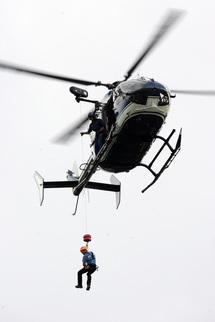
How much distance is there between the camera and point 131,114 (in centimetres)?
1852

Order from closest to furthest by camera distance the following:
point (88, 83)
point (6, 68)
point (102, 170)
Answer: point (6, 68) → point (88, 83) → point (102, 170)

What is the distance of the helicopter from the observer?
60.1 ft

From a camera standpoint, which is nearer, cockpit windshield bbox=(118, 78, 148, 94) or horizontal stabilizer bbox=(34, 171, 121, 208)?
cockpit windshield bbox=(118, 78, 148, 94)

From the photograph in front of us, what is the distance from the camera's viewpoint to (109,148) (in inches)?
777

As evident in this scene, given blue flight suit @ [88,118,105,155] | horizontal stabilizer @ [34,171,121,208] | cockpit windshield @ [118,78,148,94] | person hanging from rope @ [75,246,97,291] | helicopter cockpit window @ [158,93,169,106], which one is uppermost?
cockpit windshield @ [118,78,148,94]

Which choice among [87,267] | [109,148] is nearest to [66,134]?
[109,148]

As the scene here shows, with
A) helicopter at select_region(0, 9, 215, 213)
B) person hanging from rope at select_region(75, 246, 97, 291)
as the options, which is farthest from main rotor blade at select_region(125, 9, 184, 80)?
person hanging from rope at select_region(75, 246, 97, 291)

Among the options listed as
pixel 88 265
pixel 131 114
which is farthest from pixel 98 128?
pixel 88 265

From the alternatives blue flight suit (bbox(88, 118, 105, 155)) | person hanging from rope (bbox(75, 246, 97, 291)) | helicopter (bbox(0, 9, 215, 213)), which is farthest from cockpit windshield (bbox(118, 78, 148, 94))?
person hanging from rope (bbox(75, 246, 97, 291))

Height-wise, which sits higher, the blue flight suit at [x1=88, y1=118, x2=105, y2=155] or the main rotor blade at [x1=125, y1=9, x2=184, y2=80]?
the main rotor blade at [x1=125, y1=9, x2=184, y2=80]

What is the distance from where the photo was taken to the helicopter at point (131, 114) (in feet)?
60.1

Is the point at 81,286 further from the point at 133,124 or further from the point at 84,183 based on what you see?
the point at 133,124

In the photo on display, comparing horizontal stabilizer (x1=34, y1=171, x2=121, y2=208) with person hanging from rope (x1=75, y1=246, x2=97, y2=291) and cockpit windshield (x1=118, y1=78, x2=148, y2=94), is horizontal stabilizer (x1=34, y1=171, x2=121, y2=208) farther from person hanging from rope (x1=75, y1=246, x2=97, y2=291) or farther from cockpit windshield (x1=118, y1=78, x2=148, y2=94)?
cockpit windshield (x1=118, y1=78, x2=148, y2=94)

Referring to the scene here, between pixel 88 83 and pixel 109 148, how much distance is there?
2109 millimetres
